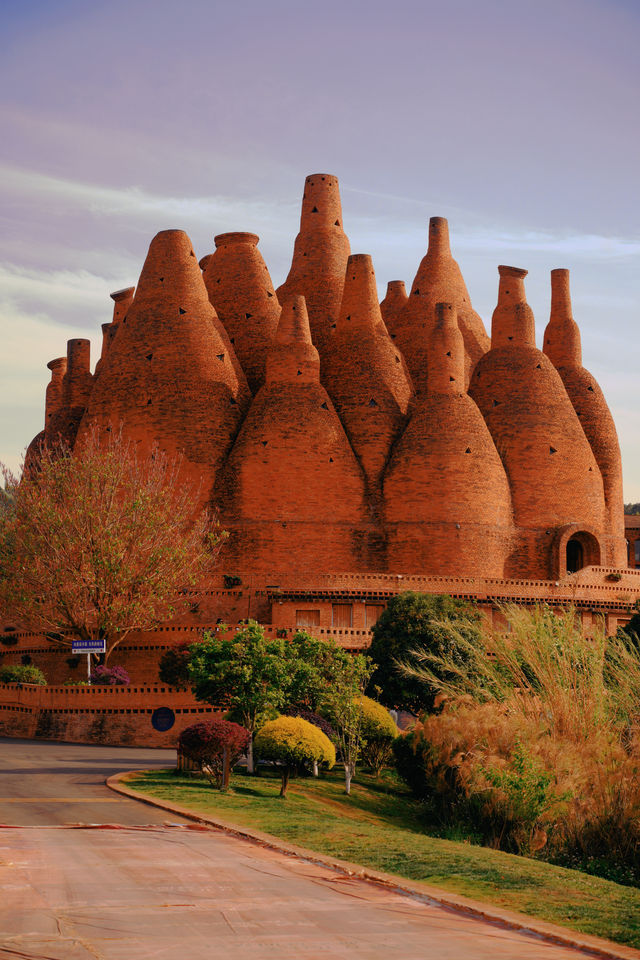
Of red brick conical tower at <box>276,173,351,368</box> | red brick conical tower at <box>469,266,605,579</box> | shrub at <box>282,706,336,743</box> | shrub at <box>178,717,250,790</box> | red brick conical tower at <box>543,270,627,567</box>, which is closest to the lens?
shrub at <box>178,717,250,790</box>

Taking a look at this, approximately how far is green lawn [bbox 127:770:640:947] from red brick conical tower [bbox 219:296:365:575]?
21.8 metres

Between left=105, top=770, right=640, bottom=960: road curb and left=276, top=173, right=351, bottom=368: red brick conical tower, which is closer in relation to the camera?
left=105, top=770, right=640, bottom=960: road curb

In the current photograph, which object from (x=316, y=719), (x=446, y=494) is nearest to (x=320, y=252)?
(x=446, y=494)

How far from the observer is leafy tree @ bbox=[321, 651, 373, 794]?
78.2 feet

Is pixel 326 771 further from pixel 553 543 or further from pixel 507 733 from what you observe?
pixel 553 543

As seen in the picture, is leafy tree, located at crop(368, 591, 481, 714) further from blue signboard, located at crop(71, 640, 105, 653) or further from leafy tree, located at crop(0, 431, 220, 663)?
leafy tree, located at crop(0, 431, 220, 663)

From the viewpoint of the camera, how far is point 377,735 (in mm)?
26922

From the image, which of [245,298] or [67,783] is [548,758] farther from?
[245,298]

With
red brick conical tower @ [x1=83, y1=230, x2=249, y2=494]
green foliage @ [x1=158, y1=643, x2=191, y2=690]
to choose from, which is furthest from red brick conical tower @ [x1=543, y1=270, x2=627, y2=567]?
green foliage @ [x1=158, y1=643, x2=191, y2=690]

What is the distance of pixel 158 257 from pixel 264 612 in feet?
62.2

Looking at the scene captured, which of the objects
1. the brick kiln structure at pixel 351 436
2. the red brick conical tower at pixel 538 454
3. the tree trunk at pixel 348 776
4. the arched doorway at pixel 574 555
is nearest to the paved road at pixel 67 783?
the tree trunk at pixel 348 776

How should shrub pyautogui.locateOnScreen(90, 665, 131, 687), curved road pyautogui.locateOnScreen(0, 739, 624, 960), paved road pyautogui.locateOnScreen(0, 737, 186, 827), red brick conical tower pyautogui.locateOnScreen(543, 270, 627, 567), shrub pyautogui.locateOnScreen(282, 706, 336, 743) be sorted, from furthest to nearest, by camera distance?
red brick conical tower pyautogui.locateOnScreen(543, 270, 627, 567) < shrub pyautogui.locateOnScreen(90, 665, 131, 687) < shrub pyautogui.locateOnScreen(282, 706, 336, 743) < paved road pyautogui.locateOnScreen(0, 737, 186, 827) < curved road pyautogui.locateOnScreen(0, 739, 624, 960)

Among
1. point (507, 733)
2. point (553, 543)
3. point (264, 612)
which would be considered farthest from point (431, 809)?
point (553, 543)

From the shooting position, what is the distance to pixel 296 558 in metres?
44.1
